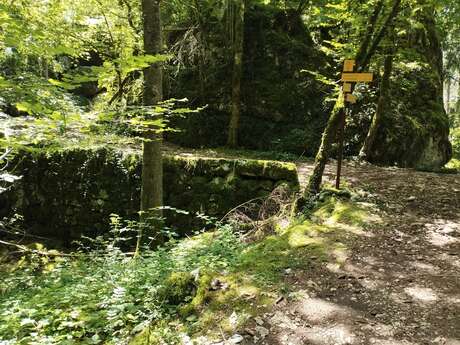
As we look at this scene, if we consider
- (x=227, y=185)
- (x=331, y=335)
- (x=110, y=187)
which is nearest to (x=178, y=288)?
(x=331, y=335)

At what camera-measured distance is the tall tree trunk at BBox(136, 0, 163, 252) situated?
5609 mm

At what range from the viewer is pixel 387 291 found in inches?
149

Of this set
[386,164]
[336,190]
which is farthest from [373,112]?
[336,190]

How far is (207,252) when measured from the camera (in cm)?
487

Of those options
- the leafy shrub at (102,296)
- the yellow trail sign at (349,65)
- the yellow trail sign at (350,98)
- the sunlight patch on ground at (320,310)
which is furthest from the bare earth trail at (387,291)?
the yellow trail sign at (349,65)

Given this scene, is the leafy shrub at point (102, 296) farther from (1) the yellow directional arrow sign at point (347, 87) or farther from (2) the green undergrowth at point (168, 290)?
(1) the yellow directional arrow sign at point (347, 87)

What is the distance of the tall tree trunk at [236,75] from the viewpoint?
1135 centimetres

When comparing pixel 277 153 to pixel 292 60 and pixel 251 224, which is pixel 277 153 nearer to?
pixel 292 60

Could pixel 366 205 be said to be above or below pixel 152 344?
above

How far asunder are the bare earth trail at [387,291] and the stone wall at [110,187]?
2.80m

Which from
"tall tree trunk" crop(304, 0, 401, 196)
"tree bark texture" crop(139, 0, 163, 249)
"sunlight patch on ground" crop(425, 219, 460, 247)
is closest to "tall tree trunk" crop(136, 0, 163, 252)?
"tree bark texture" crop(139, 0, 163, 249)

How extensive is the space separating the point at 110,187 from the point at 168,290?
5.68 meters

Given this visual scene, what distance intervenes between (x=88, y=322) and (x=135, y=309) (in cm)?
43

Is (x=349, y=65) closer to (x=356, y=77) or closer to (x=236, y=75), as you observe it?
(x=356, y=77)
